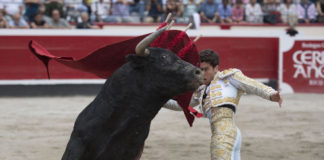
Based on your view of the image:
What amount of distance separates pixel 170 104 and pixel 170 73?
94 centimetres

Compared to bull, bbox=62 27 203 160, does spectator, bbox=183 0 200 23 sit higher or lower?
lower

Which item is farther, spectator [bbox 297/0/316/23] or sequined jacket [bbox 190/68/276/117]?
spectator [bbox 297/0/316/23]

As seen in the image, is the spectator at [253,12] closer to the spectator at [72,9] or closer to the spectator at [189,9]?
the spectator at [189,9]

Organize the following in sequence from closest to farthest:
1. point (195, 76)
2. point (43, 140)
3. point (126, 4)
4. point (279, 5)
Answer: point (195, 76), point (43, 140), point (126, 4), point (279, 5)

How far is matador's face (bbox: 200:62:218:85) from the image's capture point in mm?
3538

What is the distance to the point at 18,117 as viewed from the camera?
7.29m

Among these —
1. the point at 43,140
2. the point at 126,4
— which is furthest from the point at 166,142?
the point at 126,4

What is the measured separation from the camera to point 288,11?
1206cm

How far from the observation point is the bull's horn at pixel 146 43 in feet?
8.48

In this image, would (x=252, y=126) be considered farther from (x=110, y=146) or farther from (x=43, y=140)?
A: (x=110, y=146)

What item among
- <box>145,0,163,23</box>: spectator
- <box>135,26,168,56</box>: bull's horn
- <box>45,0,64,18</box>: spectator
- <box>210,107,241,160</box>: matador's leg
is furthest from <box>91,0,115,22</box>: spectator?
<box>135,26,168,56</box>: bull's horn

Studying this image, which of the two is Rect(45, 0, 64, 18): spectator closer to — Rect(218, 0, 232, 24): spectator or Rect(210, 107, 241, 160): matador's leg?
Rect(218, 0, 232, 24): spectator

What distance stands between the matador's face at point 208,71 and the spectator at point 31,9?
6952mm

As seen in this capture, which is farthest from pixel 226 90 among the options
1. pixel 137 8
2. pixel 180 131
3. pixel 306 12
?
pixel 306 12
